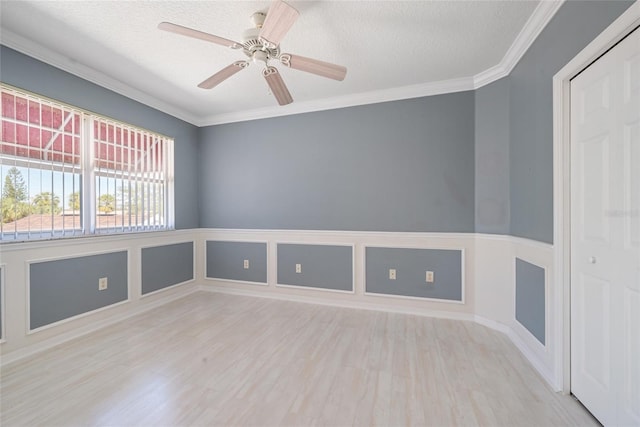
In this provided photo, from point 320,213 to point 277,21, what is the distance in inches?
87.0

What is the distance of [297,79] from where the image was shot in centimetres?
274

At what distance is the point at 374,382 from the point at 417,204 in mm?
1927

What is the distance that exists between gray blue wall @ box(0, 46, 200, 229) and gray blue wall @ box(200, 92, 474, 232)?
185mm

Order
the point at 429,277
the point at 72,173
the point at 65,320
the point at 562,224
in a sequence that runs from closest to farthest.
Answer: the point at 562,224 < the point at 65,320 < the point at 72,173 < the point at 429,277

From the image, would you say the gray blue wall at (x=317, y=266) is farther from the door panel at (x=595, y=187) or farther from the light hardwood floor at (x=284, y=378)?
the door panel at (x=595, y=187)

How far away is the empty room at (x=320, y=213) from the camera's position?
1447 millimetres

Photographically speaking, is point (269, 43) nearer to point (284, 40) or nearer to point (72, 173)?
point (284, 40)

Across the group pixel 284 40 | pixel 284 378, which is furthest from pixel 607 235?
pixel 284 40

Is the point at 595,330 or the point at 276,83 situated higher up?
the point at 276,83

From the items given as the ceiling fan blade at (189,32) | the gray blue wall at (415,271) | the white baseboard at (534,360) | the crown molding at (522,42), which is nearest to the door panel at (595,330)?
the white baseboard at (534,360)

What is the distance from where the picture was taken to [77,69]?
2406 millimetres

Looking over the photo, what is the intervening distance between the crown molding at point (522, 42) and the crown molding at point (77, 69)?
12.5 ft

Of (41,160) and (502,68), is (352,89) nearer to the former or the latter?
(502,68)

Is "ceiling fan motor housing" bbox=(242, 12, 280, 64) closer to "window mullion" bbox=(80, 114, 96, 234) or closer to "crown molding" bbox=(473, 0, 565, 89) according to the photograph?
"crown molding" bbox=(473, 0, 565, 89)
